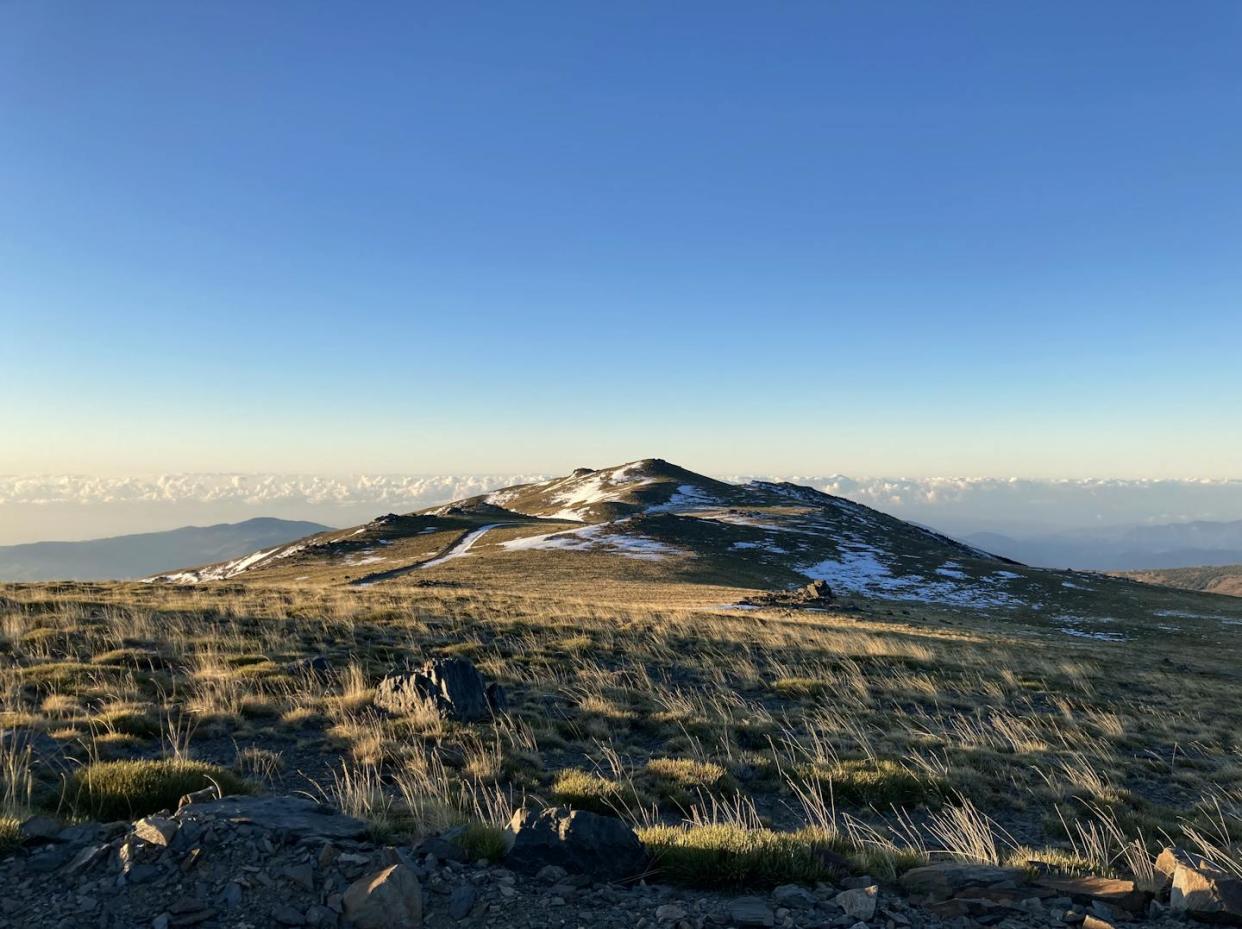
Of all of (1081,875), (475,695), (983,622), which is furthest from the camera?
(983,622)

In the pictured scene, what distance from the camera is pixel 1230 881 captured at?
5184 mm

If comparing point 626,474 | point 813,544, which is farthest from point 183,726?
point 626,474

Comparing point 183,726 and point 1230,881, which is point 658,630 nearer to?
point 183,726

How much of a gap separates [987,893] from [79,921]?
673 cm

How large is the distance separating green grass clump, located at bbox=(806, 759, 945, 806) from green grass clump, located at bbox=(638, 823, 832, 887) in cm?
396

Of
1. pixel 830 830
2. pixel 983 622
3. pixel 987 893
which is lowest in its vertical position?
pixel 983 622

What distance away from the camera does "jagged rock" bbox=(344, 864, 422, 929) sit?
14.4 feet

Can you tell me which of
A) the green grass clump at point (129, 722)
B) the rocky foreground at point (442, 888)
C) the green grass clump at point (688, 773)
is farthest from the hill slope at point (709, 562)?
the rocky foreground at point (442, 888)

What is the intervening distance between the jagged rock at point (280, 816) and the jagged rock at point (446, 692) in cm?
563

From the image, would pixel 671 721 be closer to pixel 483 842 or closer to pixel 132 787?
pixel 483 842

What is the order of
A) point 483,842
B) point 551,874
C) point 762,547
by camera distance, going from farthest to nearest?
1. point 762,547
2. point 483,842
3. point 551,874

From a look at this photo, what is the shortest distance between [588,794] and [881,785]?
4.52 meters

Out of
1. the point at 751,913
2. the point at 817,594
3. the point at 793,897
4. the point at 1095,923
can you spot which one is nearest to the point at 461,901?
the point at 751,913

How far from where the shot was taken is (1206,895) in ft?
16.8
